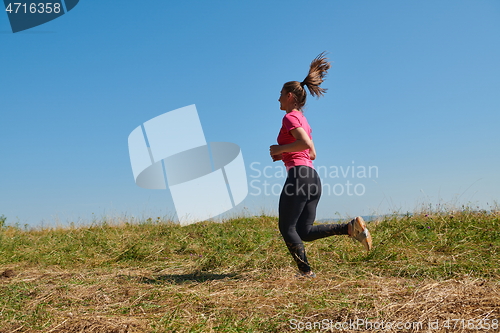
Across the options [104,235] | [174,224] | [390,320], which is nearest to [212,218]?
[174,224]

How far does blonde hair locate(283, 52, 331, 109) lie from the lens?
4.16 meters

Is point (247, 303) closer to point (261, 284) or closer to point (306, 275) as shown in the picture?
point (261, 284)

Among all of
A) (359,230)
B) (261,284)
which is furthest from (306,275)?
(359,230)

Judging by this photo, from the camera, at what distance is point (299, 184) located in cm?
382

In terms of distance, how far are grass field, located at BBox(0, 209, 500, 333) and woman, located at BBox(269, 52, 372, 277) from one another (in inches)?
18.1

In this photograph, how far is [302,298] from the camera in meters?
3.24

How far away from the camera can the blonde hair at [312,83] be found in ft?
13.7

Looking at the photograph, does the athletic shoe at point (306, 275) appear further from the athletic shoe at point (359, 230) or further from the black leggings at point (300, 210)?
the athletic shoe at point (359, 230)

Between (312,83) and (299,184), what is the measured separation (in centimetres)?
119

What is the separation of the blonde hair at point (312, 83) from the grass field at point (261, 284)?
76.9 inches

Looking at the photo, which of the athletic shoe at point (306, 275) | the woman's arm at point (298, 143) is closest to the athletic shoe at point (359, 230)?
the athletic shoe at point (306, 275)

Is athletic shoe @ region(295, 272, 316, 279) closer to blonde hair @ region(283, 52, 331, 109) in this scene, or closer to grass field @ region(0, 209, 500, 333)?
grass field @ region(0, 209, 500, 333)

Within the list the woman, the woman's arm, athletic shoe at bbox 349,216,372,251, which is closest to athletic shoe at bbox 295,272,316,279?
the woman

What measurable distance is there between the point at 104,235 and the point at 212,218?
3259mm
